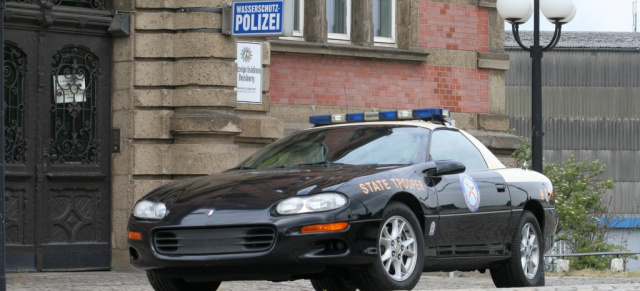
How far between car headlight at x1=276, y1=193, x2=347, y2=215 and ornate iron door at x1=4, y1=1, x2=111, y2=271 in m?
6.58

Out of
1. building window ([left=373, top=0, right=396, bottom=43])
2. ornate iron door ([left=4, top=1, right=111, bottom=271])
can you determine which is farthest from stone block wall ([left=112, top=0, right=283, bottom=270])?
building window ([left=373, top=0, right=396, bottom=43])

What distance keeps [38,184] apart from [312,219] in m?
6.88

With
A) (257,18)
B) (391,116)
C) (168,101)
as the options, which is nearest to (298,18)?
(257,18)

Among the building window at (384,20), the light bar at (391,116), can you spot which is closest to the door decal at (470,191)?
the light bar at (391,116)

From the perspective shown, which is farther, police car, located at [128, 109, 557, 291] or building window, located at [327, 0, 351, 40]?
building window, located at [327, 0, 351, 40]

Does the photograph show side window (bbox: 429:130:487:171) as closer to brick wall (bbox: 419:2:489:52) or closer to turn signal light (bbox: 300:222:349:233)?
turn signal light (bbox: 300:222:349:233)

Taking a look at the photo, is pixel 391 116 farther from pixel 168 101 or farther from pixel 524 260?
pixel 168 101

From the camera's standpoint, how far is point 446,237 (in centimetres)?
1014

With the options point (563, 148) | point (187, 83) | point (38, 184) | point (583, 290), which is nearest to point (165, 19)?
point (187, 83)

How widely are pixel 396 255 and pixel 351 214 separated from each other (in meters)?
0.60

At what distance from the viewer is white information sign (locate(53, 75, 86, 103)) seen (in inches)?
599

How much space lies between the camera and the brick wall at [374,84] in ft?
58.3

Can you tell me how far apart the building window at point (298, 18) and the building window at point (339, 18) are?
539 mm

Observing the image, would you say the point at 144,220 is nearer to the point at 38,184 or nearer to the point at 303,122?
the point at 38,184
